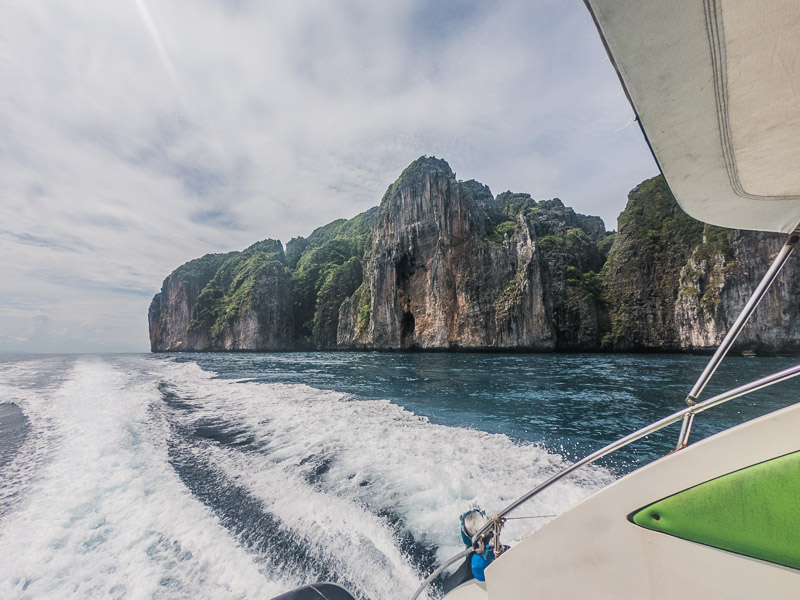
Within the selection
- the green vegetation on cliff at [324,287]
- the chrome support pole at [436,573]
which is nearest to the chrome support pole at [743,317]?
the chrome support pole at [436,573]

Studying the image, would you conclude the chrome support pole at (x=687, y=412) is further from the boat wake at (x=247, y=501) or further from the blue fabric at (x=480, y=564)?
the boat wake at (x=247, y=501)

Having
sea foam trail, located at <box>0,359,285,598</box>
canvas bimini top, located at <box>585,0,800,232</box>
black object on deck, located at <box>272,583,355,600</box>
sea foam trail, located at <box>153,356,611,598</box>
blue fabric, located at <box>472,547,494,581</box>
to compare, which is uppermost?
canvas bimini top, located at <box>585,0,800,232</box>

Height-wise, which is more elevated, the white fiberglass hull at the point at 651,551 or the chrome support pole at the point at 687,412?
the chrome support pole at the point at 687,412

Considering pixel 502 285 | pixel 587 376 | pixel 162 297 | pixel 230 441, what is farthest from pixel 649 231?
pixel 162 297

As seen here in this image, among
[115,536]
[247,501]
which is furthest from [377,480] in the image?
[115,536]

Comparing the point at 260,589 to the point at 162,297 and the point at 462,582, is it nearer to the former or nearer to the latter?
the point at 462,582

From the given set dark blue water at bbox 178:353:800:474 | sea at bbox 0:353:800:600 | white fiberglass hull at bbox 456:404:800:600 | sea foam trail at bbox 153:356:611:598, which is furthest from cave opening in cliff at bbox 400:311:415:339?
white fiberglass hull at bbox 456:404:800:600

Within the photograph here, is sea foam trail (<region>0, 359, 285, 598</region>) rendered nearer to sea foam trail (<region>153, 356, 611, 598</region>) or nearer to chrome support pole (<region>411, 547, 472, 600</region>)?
sea foam trail (<region>153, 356, 611, 598</region>)
